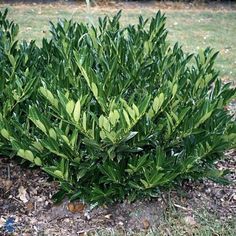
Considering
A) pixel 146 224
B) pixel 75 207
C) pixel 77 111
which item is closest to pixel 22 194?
pixel 75 207

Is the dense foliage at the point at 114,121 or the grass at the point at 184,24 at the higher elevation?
the dense foliage at the point at 114,121

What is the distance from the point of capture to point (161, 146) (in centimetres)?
310

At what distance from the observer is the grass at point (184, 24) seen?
793cm

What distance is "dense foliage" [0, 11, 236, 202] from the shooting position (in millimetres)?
2814

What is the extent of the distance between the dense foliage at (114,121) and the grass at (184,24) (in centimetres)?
336

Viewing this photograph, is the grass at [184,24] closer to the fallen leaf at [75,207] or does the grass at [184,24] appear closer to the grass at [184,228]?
the grass at [184,228]

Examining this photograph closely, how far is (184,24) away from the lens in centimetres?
968

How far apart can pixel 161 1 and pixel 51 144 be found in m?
9.67

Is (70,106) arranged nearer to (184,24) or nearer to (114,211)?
(114,211)

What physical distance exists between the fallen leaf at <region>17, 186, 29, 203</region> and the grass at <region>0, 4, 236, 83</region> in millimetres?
3919

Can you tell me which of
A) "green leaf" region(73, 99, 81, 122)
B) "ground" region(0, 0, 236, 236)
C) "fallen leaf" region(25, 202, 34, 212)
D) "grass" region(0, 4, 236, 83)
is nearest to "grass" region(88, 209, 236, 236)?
"ground" region(0, 0, 236, 236)

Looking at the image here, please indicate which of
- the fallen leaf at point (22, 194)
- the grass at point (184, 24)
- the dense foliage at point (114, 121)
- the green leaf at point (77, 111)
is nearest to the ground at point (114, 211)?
the fallen leaf at point (22, 194)

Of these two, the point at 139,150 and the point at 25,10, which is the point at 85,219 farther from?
the point at 25,10

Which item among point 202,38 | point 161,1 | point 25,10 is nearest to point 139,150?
point 202,38
